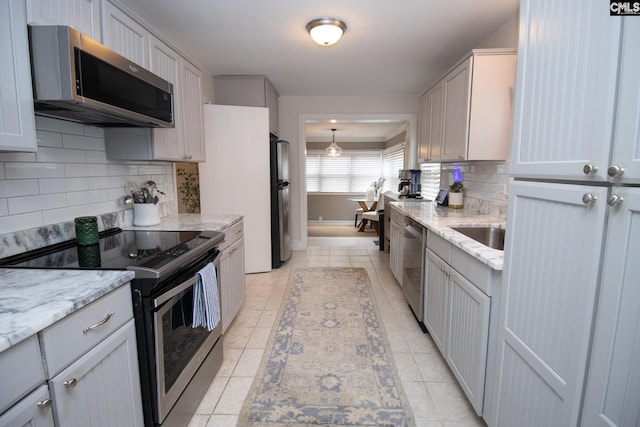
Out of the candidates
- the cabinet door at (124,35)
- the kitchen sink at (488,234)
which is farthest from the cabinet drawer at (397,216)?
the cabinet door at (124,35)

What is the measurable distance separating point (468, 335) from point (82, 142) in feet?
7.97

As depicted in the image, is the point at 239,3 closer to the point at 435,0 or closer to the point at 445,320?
the point at 435,0

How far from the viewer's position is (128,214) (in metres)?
2.18

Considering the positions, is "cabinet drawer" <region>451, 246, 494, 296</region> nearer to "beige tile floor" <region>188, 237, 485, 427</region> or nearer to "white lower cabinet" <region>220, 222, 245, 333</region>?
"beige tile floor" <region>188, 237, 485, 427</region>

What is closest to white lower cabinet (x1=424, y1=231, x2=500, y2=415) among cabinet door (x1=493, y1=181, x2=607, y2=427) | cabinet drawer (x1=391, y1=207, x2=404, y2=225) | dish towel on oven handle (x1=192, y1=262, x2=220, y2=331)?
cabinet door (x1=493, y1=181, x2=607, y2=427)

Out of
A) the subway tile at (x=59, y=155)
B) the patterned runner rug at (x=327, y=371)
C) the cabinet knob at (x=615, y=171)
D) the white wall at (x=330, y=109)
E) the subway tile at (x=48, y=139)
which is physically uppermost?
the white wall at (x=330, y=109)

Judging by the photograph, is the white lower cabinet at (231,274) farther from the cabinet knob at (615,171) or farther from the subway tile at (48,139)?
the cabinet knob at (615,171)

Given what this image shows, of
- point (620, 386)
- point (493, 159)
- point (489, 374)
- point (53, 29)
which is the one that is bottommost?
point (489, 374)

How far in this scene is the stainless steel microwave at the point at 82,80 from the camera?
3.81ft

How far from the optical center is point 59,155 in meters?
1.63

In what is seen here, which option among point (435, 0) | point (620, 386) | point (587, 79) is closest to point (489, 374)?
point (620, 386)

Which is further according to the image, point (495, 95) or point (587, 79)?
point (495, 95)

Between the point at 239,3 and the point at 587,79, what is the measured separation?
215 cm

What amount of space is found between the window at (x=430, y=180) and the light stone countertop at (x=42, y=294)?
3.64 meters
